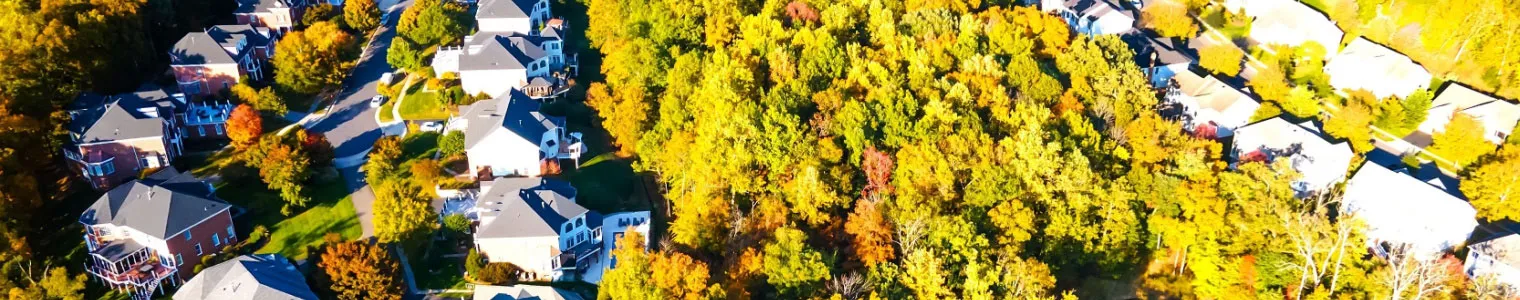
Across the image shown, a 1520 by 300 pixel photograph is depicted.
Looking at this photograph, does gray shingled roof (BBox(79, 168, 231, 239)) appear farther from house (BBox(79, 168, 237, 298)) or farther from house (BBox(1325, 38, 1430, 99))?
house (BBox(1325, 38, 1430, 99))

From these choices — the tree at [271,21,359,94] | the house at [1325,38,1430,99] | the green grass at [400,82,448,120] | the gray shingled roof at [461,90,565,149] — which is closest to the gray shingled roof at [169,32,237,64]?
the tree at [271,21,359,94]

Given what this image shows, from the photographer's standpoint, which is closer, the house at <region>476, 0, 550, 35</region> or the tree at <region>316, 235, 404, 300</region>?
the tree at <region>316, 235, 404, 300</region>

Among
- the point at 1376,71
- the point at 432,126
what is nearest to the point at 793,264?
the point at 432,126

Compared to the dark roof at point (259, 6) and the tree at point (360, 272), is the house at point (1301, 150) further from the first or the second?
Result: the dark roof at point (259, 6)

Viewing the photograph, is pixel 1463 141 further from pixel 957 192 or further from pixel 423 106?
pixel 423 106

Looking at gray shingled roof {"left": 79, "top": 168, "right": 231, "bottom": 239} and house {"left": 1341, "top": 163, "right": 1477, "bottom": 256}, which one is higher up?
house {"left": 1341, "top": 163, "right": 1477, "bottom": 256}

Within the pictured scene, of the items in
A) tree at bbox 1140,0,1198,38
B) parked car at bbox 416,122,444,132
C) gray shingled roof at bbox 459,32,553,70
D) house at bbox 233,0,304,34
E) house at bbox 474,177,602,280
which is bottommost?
house at bbox 474,177,602,280
